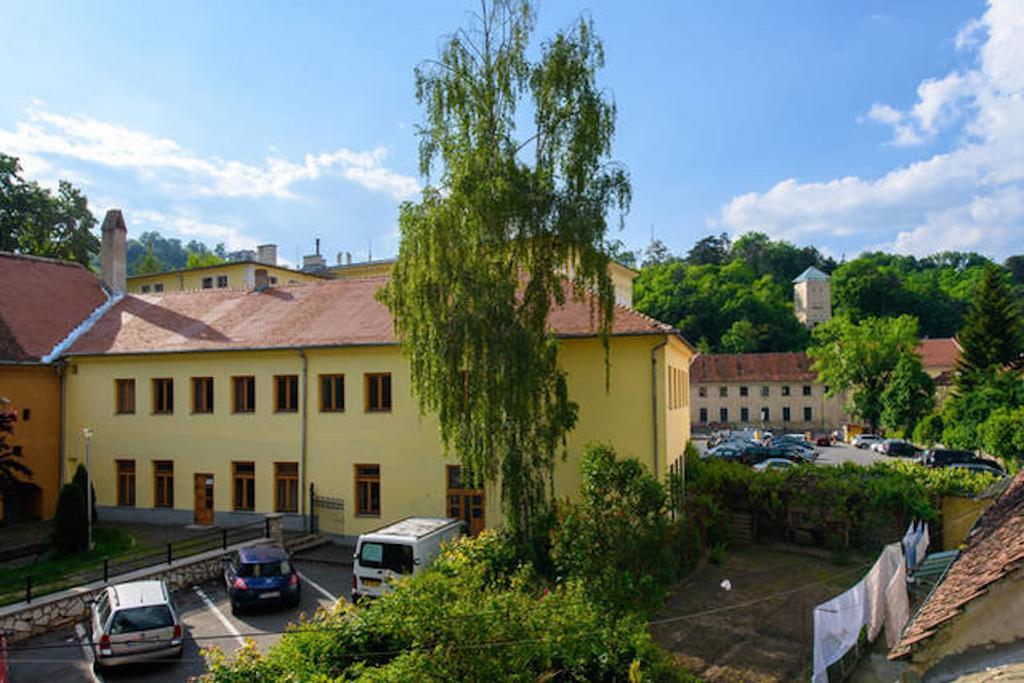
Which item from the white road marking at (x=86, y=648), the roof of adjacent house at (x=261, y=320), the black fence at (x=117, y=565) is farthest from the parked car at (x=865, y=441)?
the white road marking at (x=86, y=648)

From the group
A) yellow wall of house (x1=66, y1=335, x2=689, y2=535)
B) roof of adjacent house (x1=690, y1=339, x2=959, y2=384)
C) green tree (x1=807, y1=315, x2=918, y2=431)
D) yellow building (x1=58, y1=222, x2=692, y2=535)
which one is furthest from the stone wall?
roof of adjacent house (x1=690, y1=339, x2=959, y2=384)

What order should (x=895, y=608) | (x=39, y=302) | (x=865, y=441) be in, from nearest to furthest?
(x=895, y=608) → (x=39, y=302) → (x=865, y=441)

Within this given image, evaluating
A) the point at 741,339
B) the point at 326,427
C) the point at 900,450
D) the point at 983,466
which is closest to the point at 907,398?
the point at 900,450

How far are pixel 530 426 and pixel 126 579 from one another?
10784 millimetres

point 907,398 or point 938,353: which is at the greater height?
point 938,353

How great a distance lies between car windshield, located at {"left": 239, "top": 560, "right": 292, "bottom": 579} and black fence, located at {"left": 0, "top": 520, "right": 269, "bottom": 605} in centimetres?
340

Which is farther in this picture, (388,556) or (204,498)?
(204,498)

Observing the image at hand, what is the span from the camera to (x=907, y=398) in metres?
54.6

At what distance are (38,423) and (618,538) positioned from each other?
78.0 feet

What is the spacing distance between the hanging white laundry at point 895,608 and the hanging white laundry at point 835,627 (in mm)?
1575

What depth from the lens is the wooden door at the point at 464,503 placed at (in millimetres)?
21750

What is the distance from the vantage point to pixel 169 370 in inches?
1006

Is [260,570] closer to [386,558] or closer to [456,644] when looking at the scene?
[386,558]

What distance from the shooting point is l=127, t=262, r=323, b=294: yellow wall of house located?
48.3 meters
